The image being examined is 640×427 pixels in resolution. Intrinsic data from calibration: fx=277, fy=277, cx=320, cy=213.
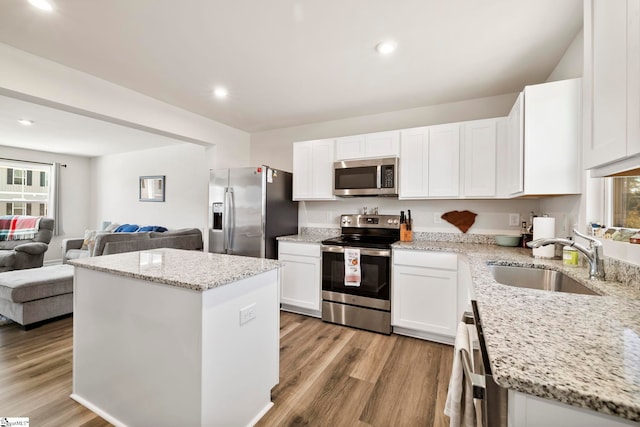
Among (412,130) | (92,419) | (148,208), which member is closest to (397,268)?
(412,130)

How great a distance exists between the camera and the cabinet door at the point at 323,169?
3334 millimetres

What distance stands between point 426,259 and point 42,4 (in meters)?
3.26

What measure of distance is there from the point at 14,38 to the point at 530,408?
11.1ft

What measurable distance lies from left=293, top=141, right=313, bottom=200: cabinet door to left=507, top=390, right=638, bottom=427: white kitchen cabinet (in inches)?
119

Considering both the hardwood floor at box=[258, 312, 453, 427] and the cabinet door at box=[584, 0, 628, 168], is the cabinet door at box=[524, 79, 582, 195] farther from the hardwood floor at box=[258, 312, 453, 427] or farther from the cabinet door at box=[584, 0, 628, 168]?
the hardwood floor at box=[258, 312, 453, 427]

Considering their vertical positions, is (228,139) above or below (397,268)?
above

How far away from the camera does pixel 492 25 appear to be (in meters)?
1.81

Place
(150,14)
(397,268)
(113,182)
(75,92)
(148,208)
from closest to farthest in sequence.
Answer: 1. (150,14)
2. (75,92)
3. (397,268)
4. (148,208)
5. (113,182)

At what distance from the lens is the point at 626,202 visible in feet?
4.79

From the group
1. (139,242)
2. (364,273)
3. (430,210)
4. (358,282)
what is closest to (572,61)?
(430,210)

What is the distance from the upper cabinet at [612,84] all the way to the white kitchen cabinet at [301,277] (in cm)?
239

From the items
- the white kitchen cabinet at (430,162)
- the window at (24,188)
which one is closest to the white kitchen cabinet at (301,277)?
the white kitchen cabinet at (430,162)

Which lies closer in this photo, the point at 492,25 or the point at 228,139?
the point at 492,25

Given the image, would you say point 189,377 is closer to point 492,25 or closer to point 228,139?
point 492,25
